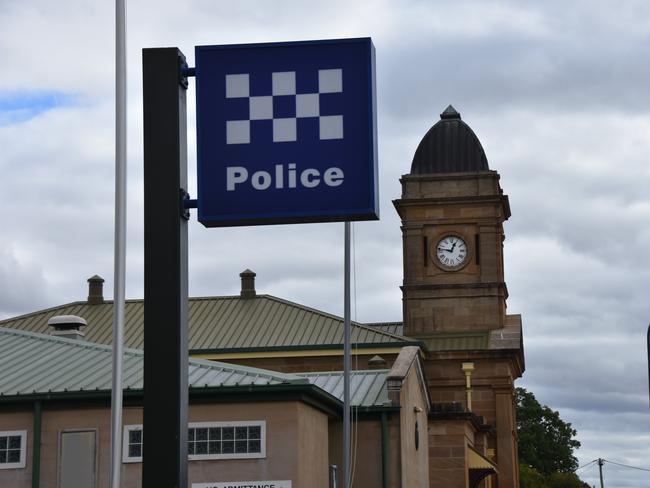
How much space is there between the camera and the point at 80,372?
96.0 ft

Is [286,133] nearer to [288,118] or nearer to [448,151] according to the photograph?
[288,118]

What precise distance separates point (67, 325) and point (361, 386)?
785 cm

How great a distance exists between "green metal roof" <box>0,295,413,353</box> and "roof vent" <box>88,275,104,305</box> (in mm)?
266

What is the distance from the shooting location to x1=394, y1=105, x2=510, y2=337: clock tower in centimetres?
6197

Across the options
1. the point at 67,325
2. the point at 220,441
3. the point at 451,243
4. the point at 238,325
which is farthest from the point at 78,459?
the point at 451,243

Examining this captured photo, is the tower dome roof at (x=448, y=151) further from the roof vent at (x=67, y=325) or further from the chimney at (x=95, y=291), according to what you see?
the roof vent at (x=67, y=325)

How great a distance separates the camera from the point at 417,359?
37.2 meters

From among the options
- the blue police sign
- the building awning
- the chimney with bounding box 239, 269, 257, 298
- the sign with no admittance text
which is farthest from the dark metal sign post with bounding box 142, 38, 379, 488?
the chimney with bounding box 239, 269, 257, 298

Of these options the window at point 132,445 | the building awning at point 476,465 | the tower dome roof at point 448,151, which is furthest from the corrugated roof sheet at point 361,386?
the tower dome roof at point 448,151

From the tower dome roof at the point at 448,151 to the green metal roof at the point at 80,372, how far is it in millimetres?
29939

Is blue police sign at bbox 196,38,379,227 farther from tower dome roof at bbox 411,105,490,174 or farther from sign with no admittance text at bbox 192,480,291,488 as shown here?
tower dome roof at bbox 411,105,490,174

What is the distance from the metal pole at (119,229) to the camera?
11.0 meters

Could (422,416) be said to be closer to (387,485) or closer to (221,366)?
(387,485)

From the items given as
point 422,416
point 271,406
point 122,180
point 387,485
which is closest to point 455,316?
point 422,416
